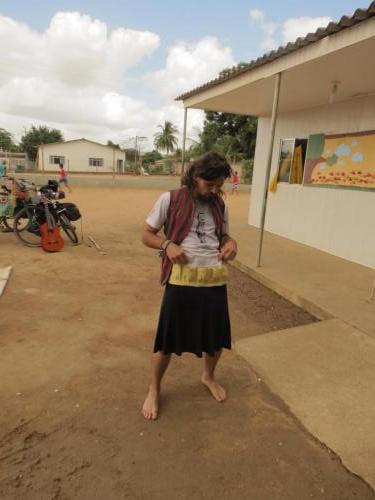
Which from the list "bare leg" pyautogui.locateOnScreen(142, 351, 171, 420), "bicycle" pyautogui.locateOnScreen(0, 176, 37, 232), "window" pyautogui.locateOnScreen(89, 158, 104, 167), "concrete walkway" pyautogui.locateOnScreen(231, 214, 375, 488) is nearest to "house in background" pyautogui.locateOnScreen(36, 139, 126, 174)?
"window" pyautogui.locateOnScreen(89, 158, 104, 167)

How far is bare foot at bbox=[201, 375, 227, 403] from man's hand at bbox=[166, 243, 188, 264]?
3.34 ft

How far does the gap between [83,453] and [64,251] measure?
453 cm

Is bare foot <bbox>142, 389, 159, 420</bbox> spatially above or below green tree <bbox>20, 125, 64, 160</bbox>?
below

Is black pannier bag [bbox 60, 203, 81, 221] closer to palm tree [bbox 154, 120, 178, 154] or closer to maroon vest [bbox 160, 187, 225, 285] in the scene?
maroon vest [bbox 160, 187, 225, 285]

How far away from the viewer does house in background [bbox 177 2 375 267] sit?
12.9 ft

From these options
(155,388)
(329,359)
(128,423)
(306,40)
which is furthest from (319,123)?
(128,423)

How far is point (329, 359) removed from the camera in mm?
2854

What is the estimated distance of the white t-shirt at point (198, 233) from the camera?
201 centimetres

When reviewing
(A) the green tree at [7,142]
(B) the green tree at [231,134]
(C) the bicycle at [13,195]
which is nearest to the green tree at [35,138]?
(A) the green tree at [7,142]

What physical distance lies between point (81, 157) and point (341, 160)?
127 feet

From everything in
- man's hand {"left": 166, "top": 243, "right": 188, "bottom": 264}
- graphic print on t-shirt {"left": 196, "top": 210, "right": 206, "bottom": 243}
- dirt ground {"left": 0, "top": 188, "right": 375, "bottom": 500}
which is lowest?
dirt ground {"left": 0, "top": 188, "right": 375, "bottom": 500}

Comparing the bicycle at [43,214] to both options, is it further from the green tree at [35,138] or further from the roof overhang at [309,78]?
the green tree at [35,138]

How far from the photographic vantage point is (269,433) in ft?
6.94

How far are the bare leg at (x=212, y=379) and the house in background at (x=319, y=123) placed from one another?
2.87 metres
